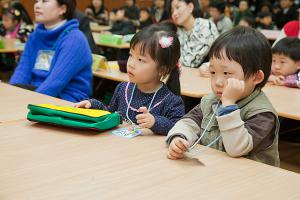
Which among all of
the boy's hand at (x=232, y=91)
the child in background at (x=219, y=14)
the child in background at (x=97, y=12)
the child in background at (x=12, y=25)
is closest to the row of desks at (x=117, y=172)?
the boy's hand at (x=232, y=91)

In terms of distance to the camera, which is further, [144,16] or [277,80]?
[144,16]

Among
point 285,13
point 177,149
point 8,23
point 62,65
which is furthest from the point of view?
point 285,13

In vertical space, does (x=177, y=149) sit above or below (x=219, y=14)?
above

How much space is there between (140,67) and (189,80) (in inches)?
42.0

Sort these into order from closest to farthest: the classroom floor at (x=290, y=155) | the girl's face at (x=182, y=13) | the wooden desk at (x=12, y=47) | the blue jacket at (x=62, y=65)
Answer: the blue jacket at (x=62, y=65) < the classroom floor at (x=290, y=155) < the girl's face at (x=182, y=13) < the wooden desk at (x=12, y=47)

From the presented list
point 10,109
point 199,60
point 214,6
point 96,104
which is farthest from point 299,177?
point 214,6

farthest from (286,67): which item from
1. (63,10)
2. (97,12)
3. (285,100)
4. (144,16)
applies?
(97,12)

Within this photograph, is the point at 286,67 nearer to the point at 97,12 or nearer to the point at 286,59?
the point at 286,59

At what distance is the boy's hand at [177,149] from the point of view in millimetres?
1217

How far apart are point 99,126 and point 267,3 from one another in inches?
357

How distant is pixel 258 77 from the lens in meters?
1.38

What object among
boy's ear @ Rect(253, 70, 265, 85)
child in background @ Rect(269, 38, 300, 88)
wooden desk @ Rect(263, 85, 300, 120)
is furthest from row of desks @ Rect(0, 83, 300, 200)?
child in background @ Rect(269, 38, 300, 88)

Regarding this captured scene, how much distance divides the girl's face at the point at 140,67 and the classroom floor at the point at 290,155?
1577 mm

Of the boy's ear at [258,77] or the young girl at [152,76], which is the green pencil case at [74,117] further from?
the boy's ear at [258,77]
